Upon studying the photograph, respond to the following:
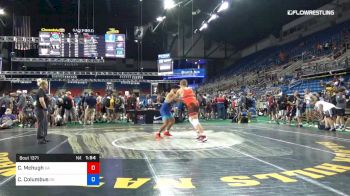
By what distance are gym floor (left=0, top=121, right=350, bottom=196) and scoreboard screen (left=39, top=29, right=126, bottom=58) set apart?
13.6 metres

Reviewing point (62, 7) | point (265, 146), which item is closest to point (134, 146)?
point (265, 146)

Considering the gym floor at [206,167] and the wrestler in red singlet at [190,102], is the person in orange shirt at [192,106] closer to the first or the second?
the wrestler in red singlet at [190,102]

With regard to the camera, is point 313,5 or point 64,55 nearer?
point 64,55

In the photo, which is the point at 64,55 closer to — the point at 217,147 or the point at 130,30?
the point at 130,30

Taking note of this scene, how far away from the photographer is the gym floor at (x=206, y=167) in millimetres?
4594

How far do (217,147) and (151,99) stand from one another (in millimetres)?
15163

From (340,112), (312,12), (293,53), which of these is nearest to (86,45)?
(340,112)

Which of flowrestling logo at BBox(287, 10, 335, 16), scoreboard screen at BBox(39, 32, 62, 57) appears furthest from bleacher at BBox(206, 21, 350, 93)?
scoreboard screen at BBox(39, 32, 62, 57)

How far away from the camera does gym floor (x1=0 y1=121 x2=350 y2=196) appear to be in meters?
4.59

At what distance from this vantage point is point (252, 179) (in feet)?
17.1

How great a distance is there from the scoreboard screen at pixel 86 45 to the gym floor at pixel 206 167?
13588 mm

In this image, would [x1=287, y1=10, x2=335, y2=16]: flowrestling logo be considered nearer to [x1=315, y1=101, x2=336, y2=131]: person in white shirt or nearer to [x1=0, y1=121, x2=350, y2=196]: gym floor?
[x1=315, y1=101, x2=336, y2=131]: person in white shirt
